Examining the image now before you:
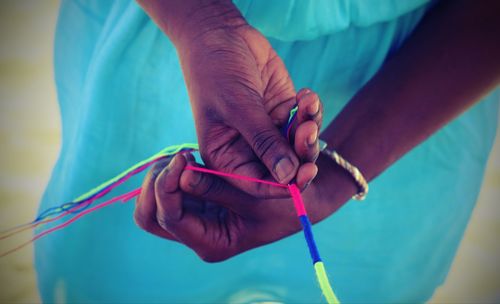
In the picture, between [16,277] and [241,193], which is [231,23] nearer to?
[241,193]

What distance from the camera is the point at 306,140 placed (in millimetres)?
491

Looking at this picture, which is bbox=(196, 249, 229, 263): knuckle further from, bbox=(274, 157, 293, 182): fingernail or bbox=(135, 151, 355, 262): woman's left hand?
bbox=(274, 157, 293, 182): fingernail

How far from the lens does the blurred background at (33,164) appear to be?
1.09 meters

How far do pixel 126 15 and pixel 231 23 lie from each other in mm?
211

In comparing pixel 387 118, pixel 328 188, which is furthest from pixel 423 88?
pixel 328 188

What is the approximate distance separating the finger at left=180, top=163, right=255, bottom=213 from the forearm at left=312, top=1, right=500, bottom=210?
0.13 metres

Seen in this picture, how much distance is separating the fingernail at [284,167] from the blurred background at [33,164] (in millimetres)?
755

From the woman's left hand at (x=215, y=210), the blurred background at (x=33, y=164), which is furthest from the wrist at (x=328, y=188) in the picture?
the blurred background at (x=33, y=164)

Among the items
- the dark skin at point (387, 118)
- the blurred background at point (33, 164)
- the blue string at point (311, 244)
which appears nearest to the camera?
the blue string at point (311, 244)

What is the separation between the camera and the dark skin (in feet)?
2.25

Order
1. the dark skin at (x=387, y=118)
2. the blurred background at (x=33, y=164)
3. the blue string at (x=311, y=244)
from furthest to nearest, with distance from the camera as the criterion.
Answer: the blurred background at (x=33, y=164) < the dark skin at (x=387, y=118) < the blue string at (x=311, y=244)

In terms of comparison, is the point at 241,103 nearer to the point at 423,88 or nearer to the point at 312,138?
the point at 312,138

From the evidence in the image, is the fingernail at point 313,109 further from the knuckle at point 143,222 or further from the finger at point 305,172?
the knuckle at point 143,222

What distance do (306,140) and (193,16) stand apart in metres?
0.25
